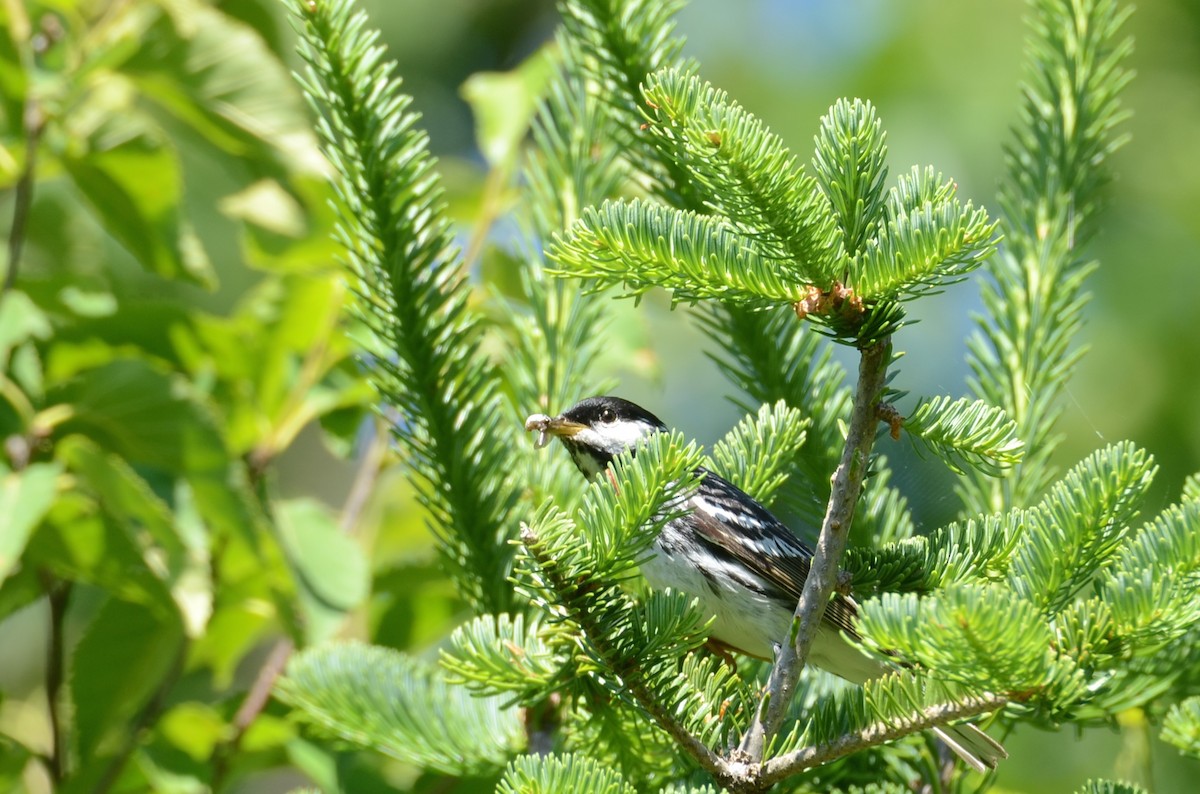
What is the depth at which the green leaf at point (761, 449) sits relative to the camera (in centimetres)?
179

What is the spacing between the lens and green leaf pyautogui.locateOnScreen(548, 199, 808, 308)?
56.5 inches

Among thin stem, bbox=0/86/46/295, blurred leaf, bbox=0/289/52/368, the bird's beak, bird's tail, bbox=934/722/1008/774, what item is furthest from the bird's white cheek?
thin stem, bbox=0/86/46/295

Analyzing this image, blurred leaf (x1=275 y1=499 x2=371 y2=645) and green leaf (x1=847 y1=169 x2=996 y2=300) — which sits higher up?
green leaf (x1=847 y1=169 x2=996 y2=300)

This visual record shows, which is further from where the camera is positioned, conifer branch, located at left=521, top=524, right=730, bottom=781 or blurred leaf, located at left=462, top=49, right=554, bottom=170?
blurred leaf, located at left=462, top=49, right=554, bottom=170

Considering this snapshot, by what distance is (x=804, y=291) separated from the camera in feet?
4.80

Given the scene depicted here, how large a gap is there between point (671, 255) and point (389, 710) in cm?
95

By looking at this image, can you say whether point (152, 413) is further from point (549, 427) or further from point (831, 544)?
point (831, 544)

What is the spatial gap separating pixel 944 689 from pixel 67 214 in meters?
2.43

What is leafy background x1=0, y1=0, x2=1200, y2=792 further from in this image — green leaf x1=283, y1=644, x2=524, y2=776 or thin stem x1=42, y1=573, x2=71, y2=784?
green leaf x1=283, y1=644, x2=524, y2=776

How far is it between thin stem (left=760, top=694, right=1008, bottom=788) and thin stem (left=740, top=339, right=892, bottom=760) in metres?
0.03

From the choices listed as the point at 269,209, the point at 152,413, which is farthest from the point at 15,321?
the point at 269,209

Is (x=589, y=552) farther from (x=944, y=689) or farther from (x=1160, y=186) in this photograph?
(x=1160, y=186)

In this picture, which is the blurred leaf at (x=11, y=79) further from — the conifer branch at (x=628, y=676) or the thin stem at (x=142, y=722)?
the conifer branch at (x=628, y=676)

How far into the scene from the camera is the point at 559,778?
1.34m
